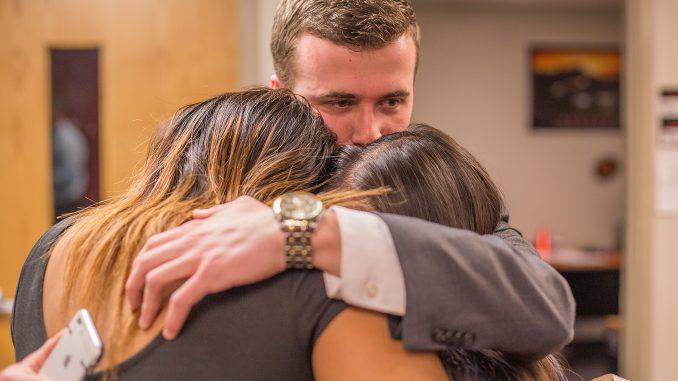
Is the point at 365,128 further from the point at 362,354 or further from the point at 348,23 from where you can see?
the point at 362,354

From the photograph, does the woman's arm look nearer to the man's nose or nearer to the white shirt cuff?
the white shirt cuff

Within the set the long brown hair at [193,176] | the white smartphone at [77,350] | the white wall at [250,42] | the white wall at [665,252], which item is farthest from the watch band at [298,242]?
the white wall at [665,252]

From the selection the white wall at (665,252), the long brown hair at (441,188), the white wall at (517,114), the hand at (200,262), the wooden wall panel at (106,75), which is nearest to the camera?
the hand at (200,262)

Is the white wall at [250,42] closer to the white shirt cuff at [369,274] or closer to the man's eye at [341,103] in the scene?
the man's eye at [341,103]

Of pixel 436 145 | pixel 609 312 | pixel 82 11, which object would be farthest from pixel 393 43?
pixel 609 312

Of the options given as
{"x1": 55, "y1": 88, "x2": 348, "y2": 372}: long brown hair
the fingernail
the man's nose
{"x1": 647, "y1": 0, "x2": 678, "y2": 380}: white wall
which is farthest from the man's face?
{"x1": 647, "y1": 0, "x2": 678, "y2": 380}: white wall

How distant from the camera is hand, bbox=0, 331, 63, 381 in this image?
87cm

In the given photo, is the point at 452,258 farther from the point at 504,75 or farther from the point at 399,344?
the point at 504,75

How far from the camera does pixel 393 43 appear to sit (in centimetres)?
152

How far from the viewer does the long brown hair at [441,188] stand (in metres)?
0.95

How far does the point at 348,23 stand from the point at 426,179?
601 mm

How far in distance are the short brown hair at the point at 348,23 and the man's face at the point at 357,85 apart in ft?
0.06

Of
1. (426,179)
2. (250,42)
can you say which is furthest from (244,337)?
(250,42)

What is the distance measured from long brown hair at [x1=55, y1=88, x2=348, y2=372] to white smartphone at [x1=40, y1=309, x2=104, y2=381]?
0.02 metres
